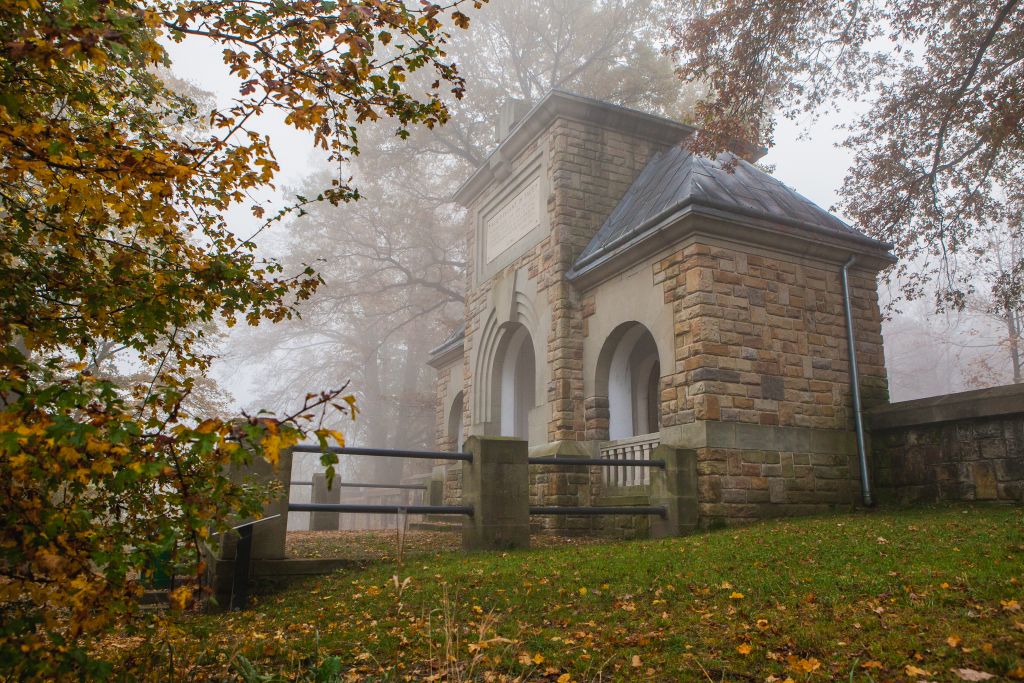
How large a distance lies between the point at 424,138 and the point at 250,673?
→ 2357cm

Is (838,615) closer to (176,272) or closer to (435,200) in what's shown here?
(176,272)

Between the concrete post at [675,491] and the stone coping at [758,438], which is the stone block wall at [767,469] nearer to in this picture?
the stone coping at [758,438]

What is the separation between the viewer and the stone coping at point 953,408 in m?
8.25

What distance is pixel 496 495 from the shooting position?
767cm

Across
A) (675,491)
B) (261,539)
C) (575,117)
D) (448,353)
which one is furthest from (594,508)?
(448,353)

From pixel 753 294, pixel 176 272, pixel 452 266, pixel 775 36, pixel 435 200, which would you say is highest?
pixel 435 200

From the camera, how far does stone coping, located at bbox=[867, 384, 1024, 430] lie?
8250 millimetres

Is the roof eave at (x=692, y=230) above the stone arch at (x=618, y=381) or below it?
above

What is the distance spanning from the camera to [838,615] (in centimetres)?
406

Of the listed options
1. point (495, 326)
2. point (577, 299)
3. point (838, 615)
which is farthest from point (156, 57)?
point (495, 326)

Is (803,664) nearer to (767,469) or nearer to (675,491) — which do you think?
(675,491)

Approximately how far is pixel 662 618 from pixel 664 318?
5.95m

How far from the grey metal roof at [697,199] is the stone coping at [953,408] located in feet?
8.84


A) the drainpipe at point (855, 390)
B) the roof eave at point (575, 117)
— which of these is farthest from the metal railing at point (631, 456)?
the roof eave at point (575, 117)
